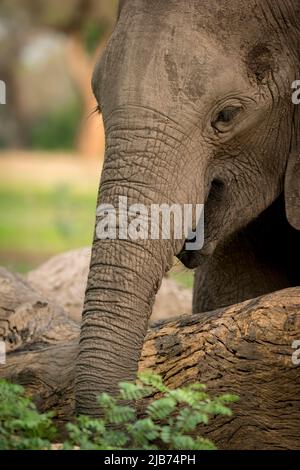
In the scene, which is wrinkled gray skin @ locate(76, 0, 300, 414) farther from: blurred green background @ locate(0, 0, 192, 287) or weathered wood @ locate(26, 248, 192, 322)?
weathered wood @ locate(26, 248, 192, 322)

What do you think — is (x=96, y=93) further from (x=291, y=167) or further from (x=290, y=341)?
(x=290, y=341)

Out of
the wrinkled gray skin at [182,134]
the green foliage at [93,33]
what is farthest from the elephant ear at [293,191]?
the green foliage at [93,33]

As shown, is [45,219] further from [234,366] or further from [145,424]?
[145,424]

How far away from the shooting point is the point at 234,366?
5699 mm

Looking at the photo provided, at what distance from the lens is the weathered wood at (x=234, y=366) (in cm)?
557

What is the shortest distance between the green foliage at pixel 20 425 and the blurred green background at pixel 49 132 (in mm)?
2030

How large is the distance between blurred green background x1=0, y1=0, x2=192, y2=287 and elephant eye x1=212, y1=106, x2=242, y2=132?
78cm

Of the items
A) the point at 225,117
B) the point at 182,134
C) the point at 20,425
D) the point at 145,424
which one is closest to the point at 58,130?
the point at 225,117

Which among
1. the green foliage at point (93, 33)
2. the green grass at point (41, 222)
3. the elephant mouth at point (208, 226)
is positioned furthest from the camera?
the green foliage at point (93, 33)

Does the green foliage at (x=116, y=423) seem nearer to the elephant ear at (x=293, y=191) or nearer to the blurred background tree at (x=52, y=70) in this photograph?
the elephant ear at (x=293, y=191)

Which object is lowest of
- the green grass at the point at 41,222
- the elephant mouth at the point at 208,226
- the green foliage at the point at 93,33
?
the elephant mouth at the point at 208,226

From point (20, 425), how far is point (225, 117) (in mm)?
2073

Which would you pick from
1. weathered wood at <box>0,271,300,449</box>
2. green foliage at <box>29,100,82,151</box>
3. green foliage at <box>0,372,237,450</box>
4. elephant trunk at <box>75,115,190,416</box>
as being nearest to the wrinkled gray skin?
elephant trunk at <box>75,115,190,416</box>

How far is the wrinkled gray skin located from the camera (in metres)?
5.52
